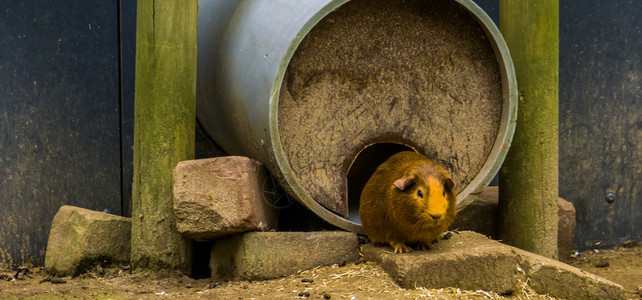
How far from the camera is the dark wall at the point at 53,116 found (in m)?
5.19

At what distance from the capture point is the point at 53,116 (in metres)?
5.29

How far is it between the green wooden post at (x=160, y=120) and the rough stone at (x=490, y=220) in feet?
6.27

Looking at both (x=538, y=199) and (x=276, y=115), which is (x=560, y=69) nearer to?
(x=538, y=199)

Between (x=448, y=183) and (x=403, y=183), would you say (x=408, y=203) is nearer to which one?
(x=403, y=183)

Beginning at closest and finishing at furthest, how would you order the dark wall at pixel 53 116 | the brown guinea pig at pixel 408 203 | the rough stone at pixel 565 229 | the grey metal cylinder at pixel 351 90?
the brown guinea pig at pixel 408 203
the grey metal cylinder at pixel 351 90
the dark wall at pixel 53 116
the rough stone at pixel 565 229

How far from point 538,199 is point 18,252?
11.3 feet

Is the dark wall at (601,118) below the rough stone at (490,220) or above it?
above

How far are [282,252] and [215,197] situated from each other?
1.60 feet

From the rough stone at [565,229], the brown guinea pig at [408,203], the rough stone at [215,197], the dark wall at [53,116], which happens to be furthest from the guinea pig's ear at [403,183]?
the dark wall at [53,116]

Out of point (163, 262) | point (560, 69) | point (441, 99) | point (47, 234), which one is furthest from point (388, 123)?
point (47, 234)

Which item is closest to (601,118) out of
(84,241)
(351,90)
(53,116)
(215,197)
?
(351,90)

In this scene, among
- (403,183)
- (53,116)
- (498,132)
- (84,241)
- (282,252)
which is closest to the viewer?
(403,183)

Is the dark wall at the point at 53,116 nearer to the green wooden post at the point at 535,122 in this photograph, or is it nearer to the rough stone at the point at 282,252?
the rough stone at the point at 282,252

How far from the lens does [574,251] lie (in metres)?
6.10
